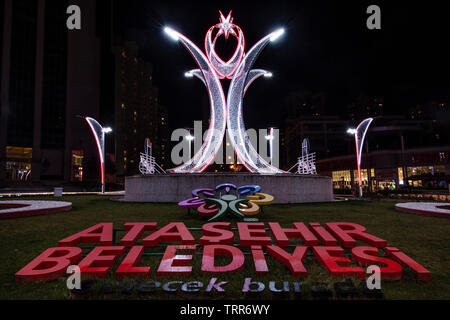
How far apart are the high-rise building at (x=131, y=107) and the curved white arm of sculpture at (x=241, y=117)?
88904 mm

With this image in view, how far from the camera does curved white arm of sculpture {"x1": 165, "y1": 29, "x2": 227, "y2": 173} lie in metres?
20.0

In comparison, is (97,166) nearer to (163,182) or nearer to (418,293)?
(163,182)

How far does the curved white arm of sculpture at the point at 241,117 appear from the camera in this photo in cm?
1984

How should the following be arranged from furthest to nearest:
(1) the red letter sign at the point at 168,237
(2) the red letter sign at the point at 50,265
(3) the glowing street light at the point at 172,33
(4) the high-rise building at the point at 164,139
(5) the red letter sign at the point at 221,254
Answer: (4) the high-rise building at the point at 164,139 → (3) the glowing street light at the point at 172,33 → (1) the red letter sign at the point at 168,237 → (5) the red letter sign at the point at 221,254 → (2) the red letter sign at the point at 50,265

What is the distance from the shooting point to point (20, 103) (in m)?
63.6

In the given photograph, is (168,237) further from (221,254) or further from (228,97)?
(228,97)

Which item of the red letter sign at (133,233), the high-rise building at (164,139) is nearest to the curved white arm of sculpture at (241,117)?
the red letter sign at (133,233)

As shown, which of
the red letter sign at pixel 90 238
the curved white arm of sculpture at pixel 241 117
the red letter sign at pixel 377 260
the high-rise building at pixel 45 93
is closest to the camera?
the red letter sign at pixel 377 260

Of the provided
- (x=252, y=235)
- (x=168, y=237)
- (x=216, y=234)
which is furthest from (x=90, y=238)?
(x=252, y=235)

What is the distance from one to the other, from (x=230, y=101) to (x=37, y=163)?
61.7 meters

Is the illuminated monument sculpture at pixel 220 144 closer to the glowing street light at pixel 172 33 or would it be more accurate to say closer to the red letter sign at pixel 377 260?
the glowing street light at pixel 172 33

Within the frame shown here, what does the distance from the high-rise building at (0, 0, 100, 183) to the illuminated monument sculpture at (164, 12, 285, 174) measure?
57778 millimetres
